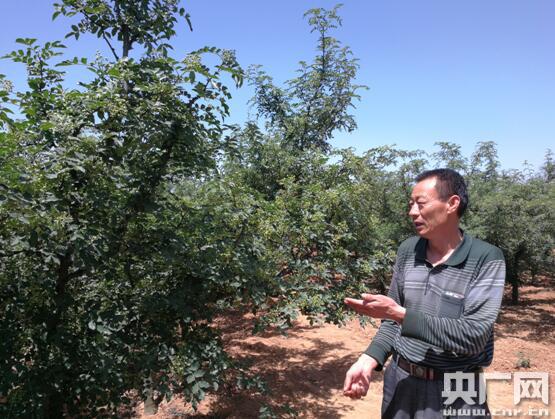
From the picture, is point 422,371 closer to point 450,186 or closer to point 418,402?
point 418,402

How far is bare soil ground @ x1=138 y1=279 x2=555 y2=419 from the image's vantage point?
5.45m

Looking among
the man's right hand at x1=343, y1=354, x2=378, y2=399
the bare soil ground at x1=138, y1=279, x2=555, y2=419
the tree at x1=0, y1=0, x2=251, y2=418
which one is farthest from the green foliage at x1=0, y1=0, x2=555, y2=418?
the bare soil ground at x1=138, y1=279, x2=555, y2=419

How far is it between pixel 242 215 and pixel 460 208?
1918 mm

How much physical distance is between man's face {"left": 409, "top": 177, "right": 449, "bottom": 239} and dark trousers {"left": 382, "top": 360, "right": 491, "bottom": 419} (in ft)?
2.25

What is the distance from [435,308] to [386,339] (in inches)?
14.1

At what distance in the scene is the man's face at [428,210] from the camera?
1678mm

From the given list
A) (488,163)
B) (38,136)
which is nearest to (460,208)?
(38,136)

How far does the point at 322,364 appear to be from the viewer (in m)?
7.29

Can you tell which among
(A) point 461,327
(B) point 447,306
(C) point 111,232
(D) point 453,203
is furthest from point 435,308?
(C) point 111,232

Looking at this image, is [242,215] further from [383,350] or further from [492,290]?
[492,290]

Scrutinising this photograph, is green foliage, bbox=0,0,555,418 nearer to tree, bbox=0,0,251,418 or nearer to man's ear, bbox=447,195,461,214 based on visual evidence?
tree, bbox=0,0,251,418

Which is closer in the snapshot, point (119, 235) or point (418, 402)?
point (418, 402)

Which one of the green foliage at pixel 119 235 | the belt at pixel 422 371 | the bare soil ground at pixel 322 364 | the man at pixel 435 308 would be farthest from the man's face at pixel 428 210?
the bare soil ground at pixel 322 364

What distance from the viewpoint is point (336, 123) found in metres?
7.51
